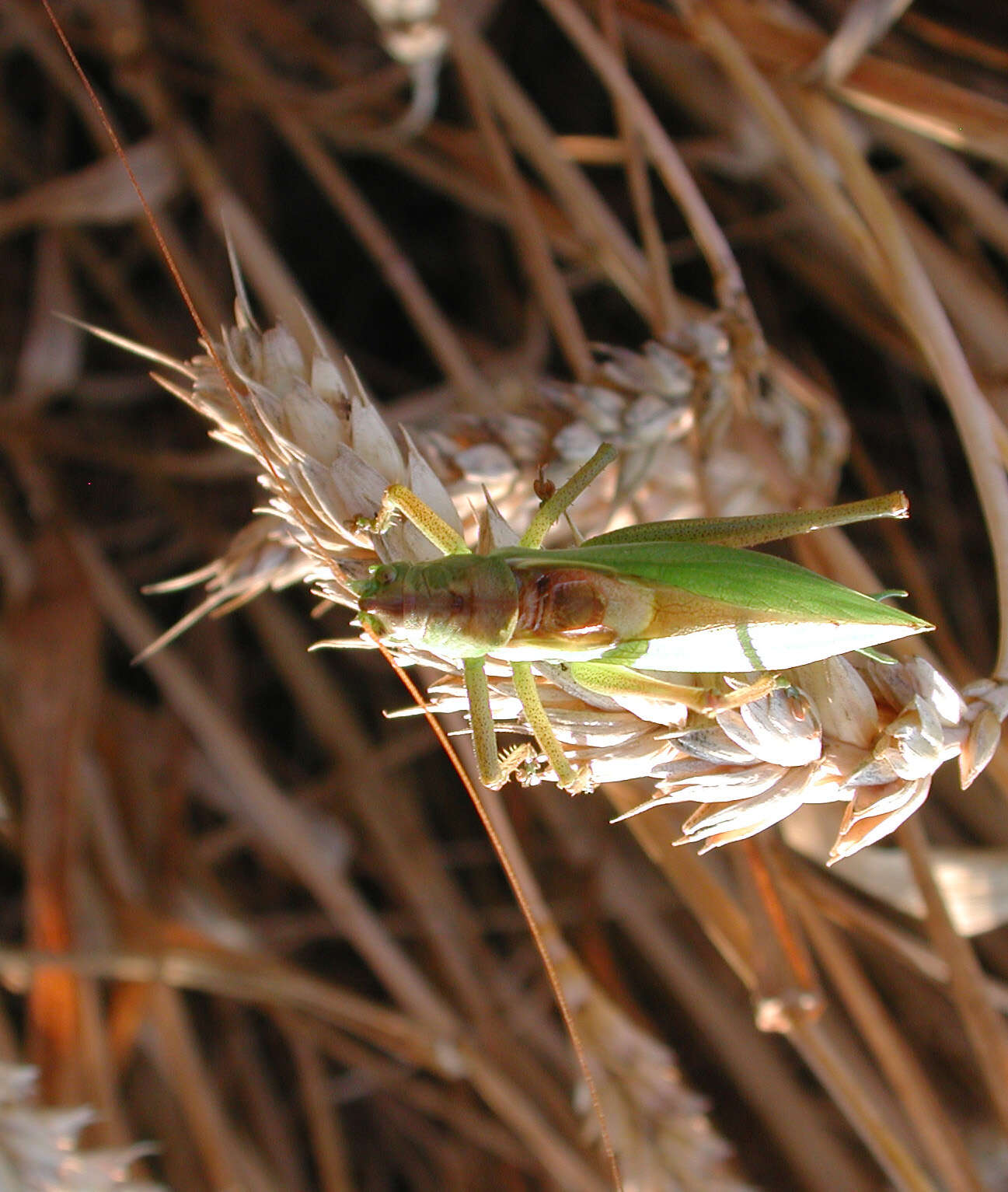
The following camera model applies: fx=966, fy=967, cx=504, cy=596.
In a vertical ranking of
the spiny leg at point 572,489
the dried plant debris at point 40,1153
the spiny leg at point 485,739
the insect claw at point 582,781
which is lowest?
the dried plant debris at point 40,1153

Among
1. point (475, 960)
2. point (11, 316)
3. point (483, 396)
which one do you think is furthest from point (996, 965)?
point (11, 316)

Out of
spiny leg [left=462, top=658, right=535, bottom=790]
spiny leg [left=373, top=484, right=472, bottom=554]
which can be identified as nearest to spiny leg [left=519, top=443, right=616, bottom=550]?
spiny leg [left=373, top=484, right=472, bottom=554]

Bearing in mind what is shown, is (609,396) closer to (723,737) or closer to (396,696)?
(723,737)

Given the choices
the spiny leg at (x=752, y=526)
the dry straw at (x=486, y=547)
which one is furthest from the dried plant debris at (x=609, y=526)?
the spiny leg at (x=752, y=526)

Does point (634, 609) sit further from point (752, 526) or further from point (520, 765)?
point (520, 765)

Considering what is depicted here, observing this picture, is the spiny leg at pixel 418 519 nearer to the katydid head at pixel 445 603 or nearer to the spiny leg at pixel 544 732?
the katydid head at pixel 445 603

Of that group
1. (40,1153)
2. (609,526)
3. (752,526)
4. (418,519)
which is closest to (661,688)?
(752,526)

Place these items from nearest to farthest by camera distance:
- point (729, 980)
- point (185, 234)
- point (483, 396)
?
point (483, 396) < point (729, 980) < point (185, 234)
